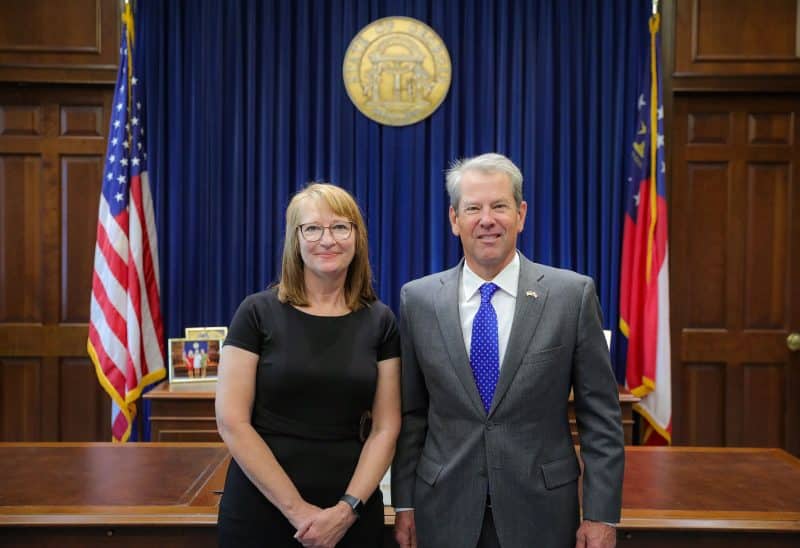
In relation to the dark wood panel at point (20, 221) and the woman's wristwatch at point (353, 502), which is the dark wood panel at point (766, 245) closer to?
the woman's wristwatch at point (353, 502)

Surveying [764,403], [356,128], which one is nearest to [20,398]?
[356,128]

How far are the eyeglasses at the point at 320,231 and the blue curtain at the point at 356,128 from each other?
2303mm

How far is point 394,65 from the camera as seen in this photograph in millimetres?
3873

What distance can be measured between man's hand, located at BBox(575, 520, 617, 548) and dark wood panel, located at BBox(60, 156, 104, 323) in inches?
128

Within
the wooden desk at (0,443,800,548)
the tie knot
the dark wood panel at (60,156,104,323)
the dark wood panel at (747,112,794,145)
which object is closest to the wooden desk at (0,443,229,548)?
the wooden desk at (0,443,800,548)

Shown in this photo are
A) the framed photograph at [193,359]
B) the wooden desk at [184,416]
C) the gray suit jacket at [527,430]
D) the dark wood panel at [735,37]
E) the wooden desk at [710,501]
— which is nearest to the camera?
the gray suit jacket at [527,430]

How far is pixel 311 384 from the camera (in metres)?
1.62

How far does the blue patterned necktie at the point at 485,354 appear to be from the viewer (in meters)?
1.60

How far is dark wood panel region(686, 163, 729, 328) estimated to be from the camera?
12.8ft

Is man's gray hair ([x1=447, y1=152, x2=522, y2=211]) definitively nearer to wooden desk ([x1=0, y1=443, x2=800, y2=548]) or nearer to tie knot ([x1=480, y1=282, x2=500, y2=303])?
tie knot ([x1=480, y1=282, x2=500, y2=303])

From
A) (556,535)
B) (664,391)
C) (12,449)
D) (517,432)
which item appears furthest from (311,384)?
(664,391)

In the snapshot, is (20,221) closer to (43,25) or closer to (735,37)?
(43,25)

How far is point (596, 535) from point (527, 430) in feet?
0.93

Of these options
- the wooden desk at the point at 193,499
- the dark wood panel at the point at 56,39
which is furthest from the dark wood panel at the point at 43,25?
the wooden desk at the point at 193,499
